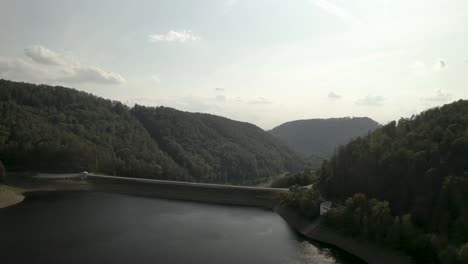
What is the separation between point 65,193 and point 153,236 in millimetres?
32730

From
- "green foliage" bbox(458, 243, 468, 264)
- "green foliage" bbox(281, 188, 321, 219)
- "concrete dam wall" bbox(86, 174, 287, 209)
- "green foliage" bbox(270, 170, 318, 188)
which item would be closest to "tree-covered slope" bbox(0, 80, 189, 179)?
"concrete dam wall" bbox(86, 174, 287, 209)

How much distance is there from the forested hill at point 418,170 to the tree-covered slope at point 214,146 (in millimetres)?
58010

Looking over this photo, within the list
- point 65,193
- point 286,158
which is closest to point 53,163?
point 65,193

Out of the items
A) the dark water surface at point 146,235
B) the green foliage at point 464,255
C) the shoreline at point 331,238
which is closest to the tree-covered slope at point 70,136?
the shoreline at point 331,238

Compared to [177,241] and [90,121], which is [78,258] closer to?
[177,241]

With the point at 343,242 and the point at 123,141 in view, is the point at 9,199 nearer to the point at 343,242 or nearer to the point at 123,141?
the point at 123,141

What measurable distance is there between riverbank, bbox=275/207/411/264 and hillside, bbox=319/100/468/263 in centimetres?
190

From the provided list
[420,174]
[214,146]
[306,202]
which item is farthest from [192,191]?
[214,146]

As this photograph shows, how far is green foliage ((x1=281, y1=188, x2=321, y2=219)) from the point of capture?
4455cm

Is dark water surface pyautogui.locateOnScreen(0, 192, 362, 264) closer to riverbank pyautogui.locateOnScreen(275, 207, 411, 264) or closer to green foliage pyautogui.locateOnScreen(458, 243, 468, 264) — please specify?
riverbank pyautogui.locateOnScreen(275, 207, 411, 264)

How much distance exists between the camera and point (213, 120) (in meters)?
136

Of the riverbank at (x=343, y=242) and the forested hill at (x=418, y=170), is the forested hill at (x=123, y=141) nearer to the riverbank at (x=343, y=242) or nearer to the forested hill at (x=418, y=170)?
the riverbank at (x=343, y=242)

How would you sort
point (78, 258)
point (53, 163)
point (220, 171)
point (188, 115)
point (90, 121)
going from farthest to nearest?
point (188, 115), point (220, 171), point (90, 121), point (53, 163), point (78, 258)

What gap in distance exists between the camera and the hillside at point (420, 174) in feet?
104
